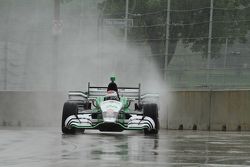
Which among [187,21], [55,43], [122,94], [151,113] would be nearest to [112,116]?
[151,113]

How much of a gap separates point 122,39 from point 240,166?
1719 centimetres

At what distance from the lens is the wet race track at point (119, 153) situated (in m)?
11.8

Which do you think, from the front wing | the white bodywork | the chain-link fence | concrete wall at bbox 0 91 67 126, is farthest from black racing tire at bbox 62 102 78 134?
concrete wall at bbox 0 91 67 126

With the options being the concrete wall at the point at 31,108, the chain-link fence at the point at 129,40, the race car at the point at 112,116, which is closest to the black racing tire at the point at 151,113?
the race car at the point at 112,116

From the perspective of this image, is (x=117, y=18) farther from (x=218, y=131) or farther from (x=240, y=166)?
(x=240, y=166)

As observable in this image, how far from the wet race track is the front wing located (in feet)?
7.91

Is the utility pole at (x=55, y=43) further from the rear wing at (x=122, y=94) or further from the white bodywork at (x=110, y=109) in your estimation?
the white bodywork at (x=110, y=109)

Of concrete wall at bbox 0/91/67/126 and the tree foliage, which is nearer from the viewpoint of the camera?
the tree foliage

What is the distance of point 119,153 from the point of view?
44.8 ft

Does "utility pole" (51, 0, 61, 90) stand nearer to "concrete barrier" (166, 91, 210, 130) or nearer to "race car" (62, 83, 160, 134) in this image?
"concrete barrier" (166, 91, 210, 130)

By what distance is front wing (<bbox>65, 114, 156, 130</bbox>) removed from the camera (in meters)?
20.4

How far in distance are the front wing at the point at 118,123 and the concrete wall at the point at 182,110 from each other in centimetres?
459

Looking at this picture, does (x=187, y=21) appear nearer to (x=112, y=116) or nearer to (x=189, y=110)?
(x=189, y=110)

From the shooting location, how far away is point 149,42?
89.7ft
